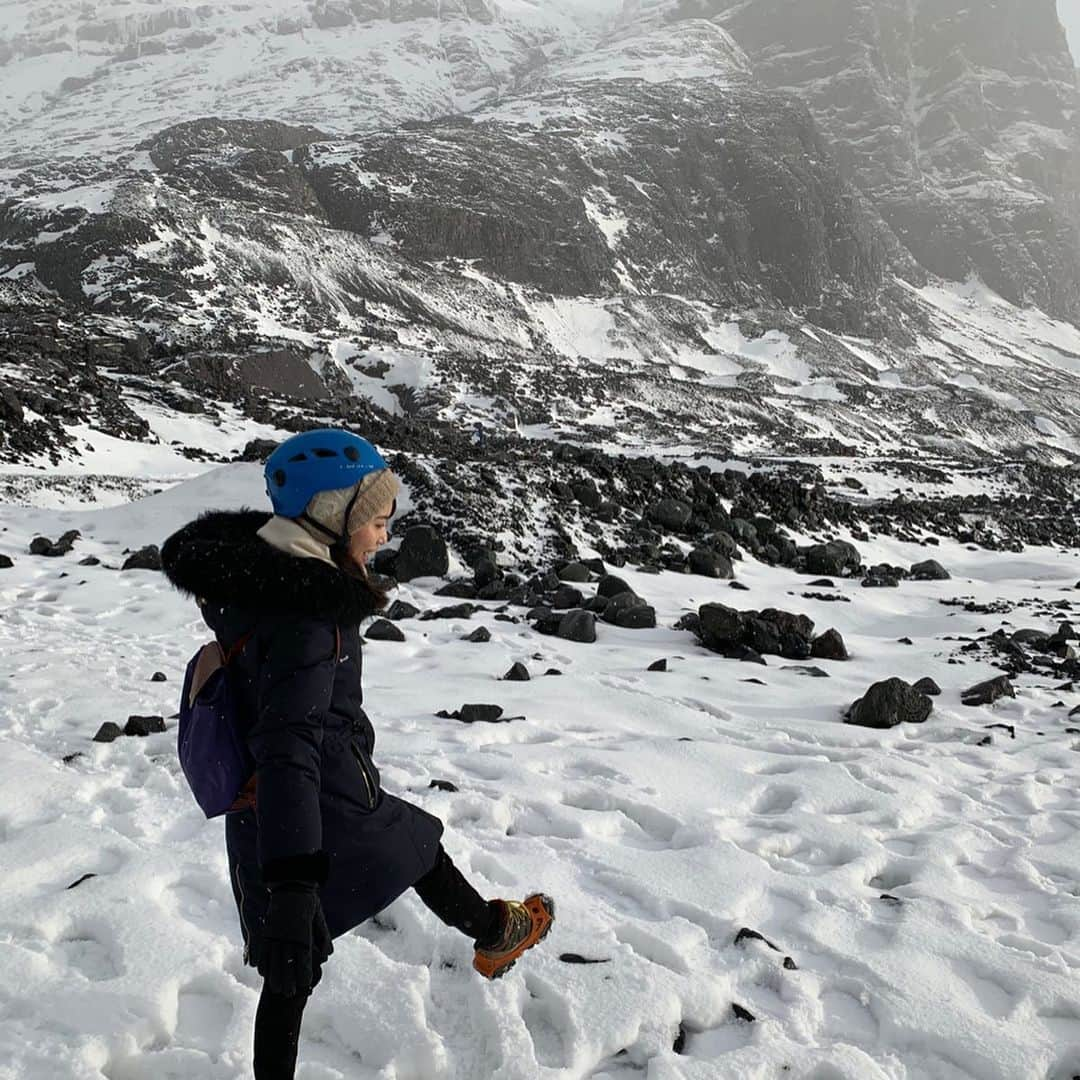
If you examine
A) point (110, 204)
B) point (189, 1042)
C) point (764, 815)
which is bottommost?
point (764, 815)

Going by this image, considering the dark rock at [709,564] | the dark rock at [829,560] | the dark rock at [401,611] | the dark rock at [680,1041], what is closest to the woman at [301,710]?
the dark rock at [680,1041]

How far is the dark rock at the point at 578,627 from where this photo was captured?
336 inches

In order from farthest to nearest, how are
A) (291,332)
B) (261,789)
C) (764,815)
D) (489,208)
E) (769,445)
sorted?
(489,208), (291,332), (769,445), (764,815), (261,789)

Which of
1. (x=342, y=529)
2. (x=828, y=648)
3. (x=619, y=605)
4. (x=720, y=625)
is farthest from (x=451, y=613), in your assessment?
(x=342, y=529)

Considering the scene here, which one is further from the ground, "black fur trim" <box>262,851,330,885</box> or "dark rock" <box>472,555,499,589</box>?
"black fur trim" <box>262,851,330,885</box>

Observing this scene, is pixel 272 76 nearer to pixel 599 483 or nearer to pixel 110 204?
pixel 110 204

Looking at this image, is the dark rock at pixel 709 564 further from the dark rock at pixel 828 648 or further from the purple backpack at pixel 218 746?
the purple backpack at pixel 218 746

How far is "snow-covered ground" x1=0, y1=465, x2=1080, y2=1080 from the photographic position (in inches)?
108

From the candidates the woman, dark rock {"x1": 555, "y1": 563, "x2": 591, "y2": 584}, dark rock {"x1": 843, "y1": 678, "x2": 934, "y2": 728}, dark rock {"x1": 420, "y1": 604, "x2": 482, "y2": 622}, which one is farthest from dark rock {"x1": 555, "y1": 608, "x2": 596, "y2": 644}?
the woman

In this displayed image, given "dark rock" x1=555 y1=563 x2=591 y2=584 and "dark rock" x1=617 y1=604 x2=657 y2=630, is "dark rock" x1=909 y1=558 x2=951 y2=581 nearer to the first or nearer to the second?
"dark rock" x1=555 y1=563 x2=591 y2=584

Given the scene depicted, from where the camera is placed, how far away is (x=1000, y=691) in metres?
7.17

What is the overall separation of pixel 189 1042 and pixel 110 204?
76594mm

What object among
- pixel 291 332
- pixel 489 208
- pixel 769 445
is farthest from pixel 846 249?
pixel 291 332

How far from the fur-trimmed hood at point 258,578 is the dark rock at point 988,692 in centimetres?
665
